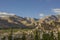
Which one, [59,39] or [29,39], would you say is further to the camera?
[29,39]

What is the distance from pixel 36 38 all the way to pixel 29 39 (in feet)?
176

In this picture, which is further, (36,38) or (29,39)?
(29,39)

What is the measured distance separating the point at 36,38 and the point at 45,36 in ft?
21.6

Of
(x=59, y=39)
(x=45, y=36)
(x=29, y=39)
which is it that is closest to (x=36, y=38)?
(x=45, y=36)

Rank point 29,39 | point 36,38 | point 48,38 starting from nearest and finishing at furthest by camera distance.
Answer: point 48,38, point 36,38, point 29,39

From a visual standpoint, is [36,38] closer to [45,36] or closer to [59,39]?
[45,36]

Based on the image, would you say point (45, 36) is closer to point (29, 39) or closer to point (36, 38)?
point (36, 38)

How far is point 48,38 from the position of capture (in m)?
108

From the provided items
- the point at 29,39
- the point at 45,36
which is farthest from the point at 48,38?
the point at 29,39

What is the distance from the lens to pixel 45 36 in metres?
112

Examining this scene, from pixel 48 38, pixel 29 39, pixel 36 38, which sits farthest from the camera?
pixel 29 39

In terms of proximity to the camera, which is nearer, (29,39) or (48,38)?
(48,38)

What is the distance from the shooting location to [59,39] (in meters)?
111

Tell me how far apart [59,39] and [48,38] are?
8.49 metres
